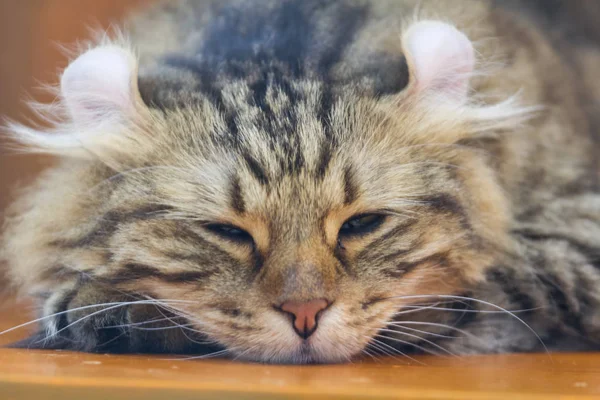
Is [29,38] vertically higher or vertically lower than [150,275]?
higher

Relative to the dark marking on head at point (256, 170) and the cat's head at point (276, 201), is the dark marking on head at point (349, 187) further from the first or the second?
the dark marking on head at point (256, 170)

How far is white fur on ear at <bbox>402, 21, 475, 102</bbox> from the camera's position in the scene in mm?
1354

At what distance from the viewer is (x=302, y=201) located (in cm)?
126

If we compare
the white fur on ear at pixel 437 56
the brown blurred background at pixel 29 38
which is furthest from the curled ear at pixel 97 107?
the brown blurred background at pixel 29 38

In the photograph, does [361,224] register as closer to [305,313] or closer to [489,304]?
[305,313]

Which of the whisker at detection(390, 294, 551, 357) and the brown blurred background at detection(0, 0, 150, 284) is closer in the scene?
the whisker at detection(390, 294, 551, 357)

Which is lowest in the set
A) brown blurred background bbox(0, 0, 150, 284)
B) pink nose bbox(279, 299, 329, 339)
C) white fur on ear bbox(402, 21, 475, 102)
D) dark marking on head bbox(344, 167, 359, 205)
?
pink nose bbox(279, 299, 329, 339)

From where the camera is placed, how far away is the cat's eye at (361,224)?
51.4 inches

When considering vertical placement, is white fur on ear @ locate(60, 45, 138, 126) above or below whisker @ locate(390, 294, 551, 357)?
above

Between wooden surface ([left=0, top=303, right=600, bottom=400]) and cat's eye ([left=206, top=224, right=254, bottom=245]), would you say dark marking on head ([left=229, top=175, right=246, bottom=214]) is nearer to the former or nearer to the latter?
cat's eye ([left=206, top=224, right=254, bottom=245])

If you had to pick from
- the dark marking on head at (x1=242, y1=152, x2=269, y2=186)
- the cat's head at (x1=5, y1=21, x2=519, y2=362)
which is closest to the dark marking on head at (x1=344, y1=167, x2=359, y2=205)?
the cat's head at (x1=5, y1=21, x2=519, y2=362)

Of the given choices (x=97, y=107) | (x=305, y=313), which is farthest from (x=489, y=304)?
(x=97, y=107)

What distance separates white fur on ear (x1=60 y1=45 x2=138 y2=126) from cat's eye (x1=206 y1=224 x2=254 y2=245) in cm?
28

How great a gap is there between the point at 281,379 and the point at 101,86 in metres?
0.62
